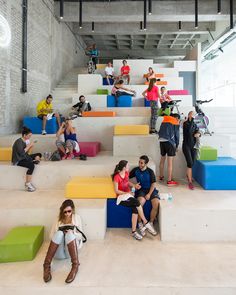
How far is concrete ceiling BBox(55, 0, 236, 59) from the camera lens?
412 inches

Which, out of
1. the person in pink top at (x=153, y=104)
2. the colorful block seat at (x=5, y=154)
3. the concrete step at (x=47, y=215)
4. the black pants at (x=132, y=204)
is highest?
the person in pink top at (x=153, y=104)

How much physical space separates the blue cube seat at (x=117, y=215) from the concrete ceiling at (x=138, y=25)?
8.94 m

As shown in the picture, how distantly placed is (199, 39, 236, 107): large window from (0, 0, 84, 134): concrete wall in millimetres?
6709

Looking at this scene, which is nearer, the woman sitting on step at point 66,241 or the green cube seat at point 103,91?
the woman sitting on step at point 66,241

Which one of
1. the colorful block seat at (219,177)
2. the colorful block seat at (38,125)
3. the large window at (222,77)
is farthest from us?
the large window at (222,77)

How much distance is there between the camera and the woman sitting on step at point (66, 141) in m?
5.53

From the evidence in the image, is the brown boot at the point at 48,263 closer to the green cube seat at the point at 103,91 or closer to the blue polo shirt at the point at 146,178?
the blue polo shirt at the point at 146,178

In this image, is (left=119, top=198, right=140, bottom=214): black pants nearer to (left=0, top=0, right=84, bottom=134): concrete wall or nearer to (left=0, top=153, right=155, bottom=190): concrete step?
(left=0, top=153, right=155, bottom=190): concrete step

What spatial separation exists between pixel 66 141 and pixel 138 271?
3.29 metres

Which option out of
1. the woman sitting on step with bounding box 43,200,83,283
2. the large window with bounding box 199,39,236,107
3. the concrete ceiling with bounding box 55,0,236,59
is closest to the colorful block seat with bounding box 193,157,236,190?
the woman sitting on step with bounding box 43,200,83,283

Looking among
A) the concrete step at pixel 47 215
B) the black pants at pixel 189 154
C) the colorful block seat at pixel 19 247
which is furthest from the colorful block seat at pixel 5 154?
the black pants at pixel 189 154

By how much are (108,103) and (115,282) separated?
6.62 metres

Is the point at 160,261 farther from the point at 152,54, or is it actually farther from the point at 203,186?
the point at 152,54

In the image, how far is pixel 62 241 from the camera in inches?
125
